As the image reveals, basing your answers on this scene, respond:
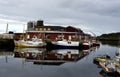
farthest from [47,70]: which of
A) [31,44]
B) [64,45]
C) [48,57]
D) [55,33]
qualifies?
[55,33]

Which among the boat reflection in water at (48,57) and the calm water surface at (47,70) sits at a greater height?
the boat reflection in water at (48,57)

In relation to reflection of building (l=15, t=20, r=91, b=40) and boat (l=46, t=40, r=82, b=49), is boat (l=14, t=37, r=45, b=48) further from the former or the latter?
reflection of building (l=15, t=20, r=91, b=40)

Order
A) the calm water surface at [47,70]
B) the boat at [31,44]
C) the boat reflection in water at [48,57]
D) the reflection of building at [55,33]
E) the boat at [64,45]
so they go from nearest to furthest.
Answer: the calm water surface at [47,70] → the boat reflection in water at [48,57] → the boat at [31,44] → the boat at [64,45] → the reflection of building at [55,33]

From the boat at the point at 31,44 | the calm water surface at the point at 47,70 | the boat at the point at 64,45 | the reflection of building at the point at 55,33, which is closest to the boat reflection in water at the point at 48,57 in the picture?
the calm water surface at the point at 47,70

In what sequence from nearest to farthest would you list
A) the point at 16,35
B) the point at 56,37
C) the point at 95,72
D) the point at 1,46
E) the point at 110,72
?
the point at 110,72 → the point at 95,72 → the point at 1,46 → the point at 56,37 → the point at 16,35

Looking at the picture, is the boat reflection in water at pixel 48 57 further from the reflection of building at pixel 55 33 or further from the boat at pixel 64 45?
the reflection of building at pixel 55 33

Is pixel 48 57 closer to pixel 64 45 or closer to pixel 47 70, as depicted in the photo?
pixel 47 70

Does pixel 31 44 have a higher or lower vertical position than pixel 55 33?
lower

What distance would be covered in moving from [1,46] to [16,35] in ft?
77.1

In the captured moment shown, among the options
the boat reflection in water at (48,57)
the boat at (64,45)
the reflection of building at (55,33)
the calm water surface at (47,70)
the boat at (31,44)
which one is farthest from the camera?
the reflection of building at (55,33)

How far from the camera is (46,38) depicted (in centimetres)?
7712

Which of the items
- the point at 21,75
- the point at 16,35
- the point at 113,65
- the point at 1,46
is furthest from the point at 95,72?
the point at 16,35

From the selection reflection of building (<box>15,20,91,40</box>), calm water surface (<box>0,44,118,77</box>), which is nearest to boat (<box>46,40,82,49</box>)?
reflection of building (<box>15,20,91,40</box>)

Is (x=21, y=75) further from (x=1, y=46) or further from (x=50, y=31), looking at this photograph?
(x=50, y=31)
